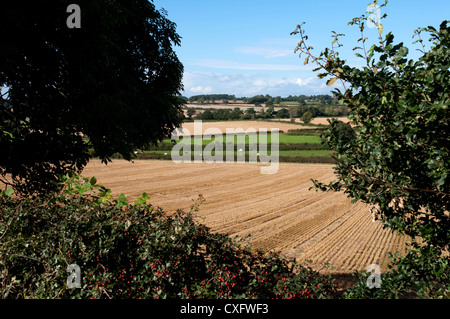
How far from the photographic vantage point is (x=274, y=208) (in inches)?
887


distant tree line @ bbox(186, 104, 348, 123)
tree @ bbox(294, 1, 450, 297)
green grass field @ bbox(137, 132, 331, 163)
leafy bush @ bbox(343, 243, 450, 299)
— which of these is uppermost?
distant tree line @ bbox(186, 104, 348, 123)

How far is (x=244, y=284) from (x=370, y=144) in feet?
7.69

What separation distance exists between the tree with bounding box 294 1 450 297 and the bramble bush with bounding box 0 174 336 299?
3.98 ft

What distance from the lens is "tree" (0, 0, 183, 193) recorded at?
17.0 ft

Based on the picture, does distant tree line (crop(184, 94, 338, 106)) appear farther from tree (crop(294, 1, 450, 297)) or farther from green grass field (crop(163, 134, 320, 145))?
tree (crop(294, 1, 450, 297))

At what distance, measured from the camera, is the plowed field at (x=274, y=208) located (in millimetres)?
14977

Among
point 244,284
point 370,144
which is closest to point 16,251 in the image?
point 244,284

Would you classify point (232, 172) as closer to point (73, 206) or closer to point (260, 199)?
point (260, 199)

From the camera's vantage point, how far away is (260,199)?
83.0 ft

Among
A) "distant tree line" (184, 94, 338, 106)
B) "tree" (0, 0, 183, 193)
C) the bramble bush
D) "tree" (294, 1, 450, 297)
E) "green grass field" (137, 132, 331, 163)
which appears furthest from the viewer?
"distant tree line" (184, 94, 338, 106)

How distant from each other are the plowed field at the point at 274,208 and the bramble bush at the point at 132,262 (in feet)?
4.31

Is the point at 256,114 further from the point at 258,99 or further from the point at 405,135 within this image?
the point at 405,135

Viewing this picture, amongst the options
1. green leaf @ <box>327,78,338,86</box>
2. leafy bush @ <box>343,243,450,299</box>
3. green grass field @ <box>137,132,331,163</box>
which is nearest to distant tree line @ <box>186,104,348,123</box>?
green grass field @ <box>137,132,331,163</box>

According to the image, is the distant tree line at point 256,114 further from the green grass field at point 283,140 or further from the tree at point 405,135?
the tree at point 405,135
